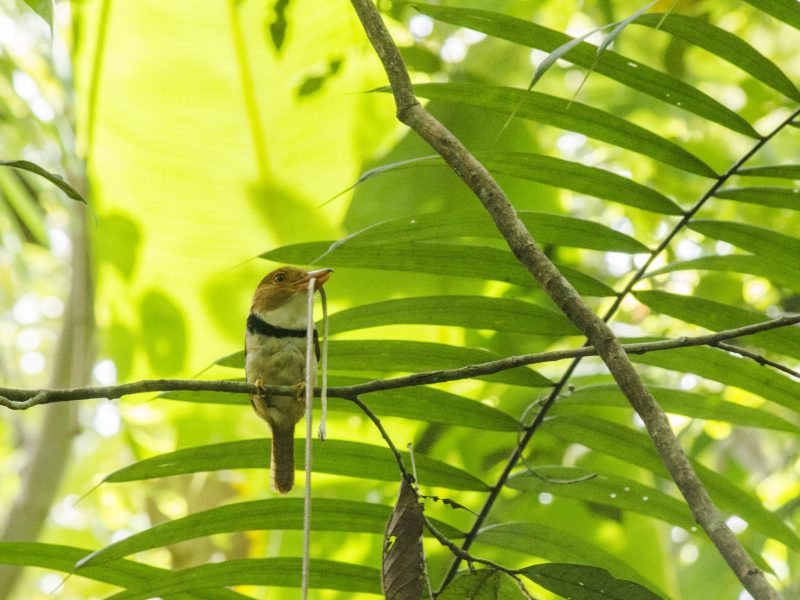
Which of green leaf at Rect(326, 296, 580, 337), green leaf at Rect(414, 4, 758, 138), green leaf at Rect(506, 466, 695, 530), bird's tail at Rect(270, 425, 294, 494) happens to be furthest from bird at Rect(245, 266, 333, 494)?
green leaf at Rect(414, 4, 758, 138)

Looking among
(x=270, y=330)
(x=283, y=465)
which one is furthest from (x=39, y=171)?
(x=270, y=330)

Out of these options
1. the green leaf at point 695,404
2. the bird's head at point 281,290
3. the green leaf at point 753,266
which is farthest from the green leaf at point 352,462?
the bird's head at point 281,290

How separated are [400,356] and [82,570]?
2.53 feet

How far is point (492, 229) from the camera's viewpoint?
2.02 m

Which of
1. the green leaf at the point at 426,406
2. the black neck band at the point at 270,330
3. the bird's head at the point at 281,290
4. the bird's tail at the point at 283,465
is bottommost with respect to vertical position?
the green leaf at the point at 426,406

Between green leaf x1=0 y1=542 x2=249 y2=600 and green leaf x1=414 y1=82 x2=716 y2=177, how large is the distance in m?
1.10

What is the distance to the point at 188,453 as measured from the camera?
6.30 feet

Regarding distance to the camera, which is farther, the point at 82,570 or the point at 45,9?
the point at 82,570

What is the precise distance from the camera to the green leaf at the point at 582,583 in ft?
4.24

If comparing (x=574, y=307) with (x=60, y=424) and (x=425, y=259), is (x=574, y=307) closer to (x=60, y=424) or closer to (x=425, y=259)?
(x=425, y=259)

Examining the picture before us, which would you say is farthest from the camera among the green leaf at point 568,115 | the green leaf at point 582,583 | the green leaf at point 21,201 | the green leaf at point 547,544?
the green leaf at point 21,201

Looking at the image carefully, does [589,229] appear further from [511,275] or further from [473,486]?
[473,486]

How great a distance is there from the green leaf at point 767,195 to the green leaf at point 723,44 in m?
0.20

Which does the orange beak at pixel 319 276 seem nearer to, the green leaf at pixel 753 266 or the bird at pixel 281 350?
the bird at pixel 281 350
